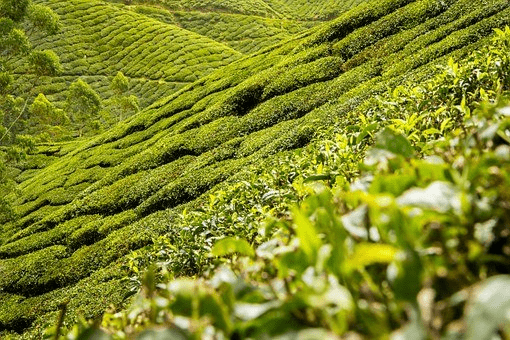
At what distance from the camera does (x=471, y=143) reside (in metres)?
1.39

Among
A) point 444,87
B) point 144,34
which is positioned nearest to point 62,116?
point 144,34

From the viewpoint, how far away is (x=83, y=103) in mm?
53156

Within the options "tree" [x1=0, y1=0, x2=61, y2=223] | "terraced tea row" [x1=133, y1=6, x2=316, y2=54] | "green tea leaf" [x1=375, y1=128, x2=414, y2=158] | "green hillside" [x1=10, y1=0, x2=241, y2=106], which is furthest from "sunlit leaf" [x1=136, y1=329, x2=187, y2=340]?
"terraced tea row" [x1=133, y1=6, x2=316, y2=54]

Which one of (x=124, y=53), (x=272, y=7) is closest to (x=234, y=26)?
(x=124, y=53)

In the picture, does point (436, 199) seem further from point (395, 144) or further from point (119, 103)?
point (119, 103)

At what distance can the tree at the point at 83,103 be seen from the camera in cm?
5250

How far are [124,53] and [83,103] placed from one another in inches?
821

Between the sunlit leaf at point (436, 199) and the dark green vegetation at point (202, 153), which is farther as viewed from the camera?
the dark green vegetation at point (202, 153)

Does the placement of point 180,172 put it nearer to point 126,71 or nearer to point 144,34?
point 126,71

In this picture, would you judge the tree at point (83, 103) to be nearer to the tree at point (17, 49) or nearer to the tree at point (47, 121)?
the tree at point (47, 121)

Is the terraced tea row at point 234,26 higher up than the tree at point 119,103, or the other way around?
the terraced tea row at point 234,26

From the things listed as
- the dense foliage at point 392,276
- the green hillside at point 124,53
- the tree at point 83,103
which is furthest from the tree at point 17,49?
the green hillside at point 124,53

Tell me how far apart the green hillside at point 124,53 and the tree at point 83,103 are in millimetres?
8746

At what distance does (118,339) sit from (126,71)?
72.6 metres
